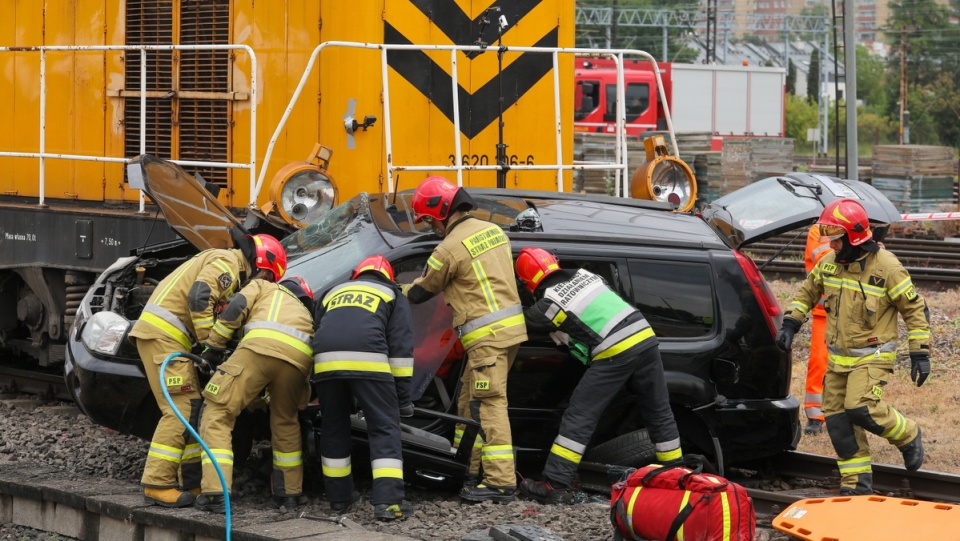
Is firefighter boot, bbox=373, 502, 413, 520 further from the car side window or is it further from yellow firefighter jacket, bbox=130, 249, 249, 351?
the car side window

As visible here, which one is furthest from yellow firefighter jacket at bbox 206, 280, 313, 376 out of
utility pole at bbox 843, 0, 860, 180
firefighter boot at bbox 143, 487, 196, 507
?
utility pole at bbox 843, 0, 860, 180

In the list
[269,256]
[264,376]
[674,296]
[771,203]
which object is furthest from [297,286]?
[771,203]

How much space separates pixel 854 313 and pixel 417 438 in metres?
2.67

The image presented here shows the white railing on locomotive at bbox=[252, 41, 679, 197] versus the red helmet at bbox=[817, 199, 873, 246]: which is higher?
the white railing on locomotive at bbox=[252, 41, 679, 197]

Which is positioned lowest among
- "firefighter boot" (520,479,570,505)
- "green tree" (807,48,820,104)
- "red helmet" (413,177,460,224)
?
"firefighter boot" (520,479,570,505)

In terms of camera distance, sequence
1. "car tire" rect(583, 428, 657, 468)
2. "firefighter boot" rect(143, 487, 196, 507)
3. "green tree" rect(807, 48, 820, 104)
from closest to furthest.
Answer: "firefighter boot" rect(143, 487, 196, 507)
"car tire" rect(583, 428, 657, 468)
"green tree" rect(807, 48, 820, 104)

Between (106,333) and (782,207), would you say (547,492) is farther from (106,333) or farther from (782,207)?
(106,333)

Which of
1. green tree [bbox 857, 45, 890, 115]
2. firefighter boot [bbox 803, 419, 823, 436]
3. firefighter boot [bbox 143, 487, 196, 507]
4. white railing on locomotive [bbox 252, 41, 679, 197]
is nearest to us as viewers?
firefighter boot [bbox 143, 487, 196, 507]

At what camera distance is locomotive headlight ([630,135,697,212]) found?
830 cm

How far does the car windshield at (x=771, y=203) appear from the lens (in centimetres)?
730

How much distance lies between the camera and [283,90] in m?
8.85

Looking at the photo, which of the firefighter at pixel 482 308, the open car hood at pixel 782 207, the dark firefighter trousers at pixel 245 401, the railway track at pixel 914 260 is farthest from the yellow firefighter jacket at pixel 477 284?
the railway track at pixel 914 260

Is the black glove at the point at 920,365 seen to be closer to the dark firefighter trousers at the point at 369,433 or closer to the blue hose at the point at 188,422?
the dark firefighter trousers at the point at 369,433

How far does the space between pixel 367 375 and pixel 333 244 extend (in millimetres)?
1213
